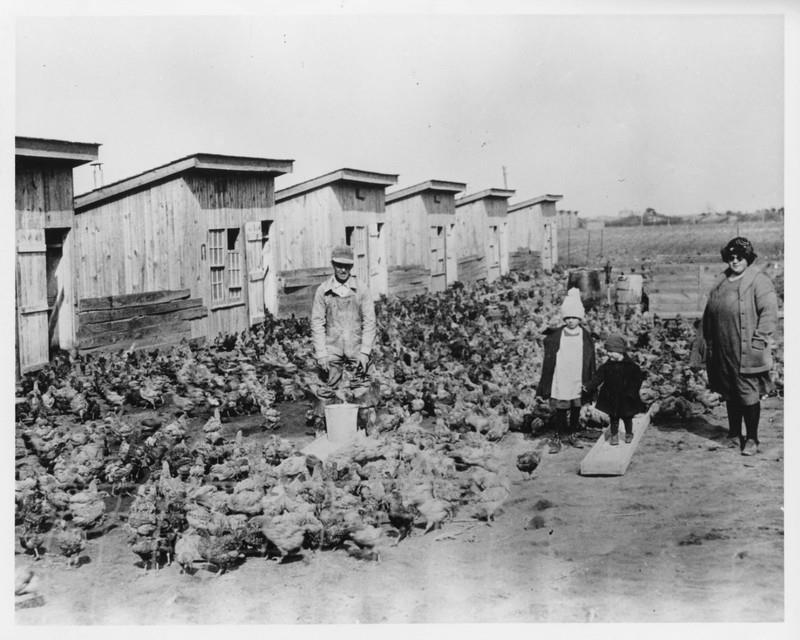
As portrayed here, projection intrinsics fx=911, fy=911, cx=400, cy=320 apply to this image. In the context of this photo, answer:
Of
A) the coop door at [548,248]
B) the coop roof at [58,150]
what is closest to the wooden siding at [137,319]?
the coop roof at [58,150]

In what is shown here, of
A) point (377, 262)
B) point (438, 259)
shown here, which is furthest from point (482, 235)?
point (377, 262)

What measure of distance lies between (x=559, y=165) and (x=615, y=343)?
457 centimetres

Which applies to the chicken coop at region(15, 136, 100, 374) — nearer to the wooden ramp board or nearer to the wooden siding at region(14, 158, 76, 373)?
the wooden siding at region(14, 158, 76, 373)

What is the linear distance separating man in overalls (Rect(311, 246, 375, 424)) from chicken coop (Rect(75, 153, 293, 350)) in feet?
13.7

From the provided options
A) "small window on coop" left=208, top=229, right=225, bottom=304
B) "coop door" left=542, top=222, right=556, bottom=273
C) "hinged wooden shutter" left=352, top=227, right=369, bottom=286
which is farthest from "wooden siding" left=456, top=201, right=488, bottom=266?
"small window on coop" left=208, top=229, right=225, bottom=304

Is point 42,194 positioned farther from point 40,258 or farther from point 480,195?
point 480,195

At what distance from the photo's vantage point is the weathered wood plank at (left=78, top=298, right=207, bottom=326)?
1215 centimetres

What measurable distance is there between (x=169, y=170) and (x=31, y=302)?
3.17 m

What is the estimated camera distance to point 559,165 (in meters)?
12.5

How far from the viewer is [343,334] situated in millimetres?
9484

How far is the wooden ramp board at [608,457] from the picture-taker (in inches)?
321

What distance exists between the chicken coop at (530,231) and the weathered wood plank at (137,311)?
1373cm
